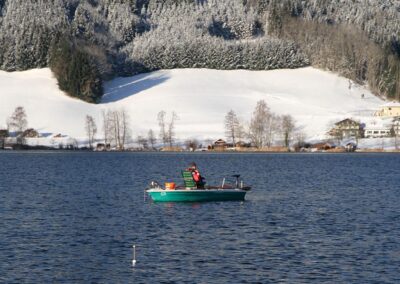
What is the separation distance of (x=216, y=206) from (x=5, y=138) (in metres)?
137

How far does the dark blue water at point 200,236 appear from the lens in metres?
37.7

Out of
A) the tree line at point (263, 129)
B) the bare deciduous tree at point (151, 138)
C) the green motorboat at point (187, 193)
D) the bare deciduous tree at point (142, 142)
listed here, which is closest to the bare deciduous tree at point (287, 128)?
the tree line at point (263, 129)

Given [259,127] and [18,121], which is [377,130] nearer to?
[259,127]

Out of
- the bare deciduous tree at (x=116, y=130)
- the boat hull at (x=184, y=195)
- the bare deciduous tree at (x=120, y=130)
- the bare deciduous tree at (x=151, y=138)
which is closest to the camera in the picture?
the boat hull at (x=184, y=195)

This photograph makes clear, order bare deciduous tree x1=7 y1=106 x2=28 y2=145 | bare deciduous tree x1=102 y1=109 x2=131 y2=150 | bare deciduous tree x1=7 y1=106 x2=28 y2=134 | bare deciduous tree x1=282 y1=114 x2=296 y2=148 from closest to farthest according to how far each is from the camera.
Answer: bare deciduous tree x1=282 y1=114 x2=296 y2=148 → bare deciduous tree x1=7 y1=106 x2=28 y2=145 → bare deciduous tree x1=7 y1=106 x2=28 y2=134 → bare deciduous tree x1=102 y1=109 x2=131 y2=150

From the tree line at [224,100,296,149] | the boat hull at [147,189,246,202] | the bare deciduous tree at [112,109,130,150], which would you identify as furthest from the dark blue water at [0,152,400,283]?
the bare deciduous tree at [112,109,130,150]

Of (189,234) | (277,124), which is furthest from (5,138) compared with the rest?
(189,234)

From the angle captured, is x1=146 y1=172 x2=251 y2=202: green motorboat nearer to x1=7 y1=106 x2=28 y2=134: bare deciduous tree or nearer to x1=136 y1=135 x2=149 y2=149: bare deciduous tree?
x1=136 y1=135 x2=149 y2=149: bare deciduous tree

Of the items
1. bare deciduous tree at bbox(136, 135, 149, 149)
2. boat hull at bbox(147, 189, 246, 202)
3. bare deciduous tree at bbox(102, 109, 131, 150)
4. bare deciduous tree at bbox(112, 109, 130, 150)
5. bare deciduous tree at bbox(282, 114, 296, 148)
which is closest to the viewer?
boat hull at bbox(147, 189, 246, 202)

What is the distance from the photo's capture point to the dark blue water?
37.7 meters

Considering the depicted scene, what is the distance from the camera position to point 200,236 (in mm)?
47281

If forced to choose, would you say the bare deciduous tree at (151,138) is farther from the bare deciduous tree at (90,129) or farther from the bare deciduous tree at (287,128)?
the bare deciduous tree at (287,128)

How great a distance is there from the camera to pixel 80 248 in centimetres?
4334

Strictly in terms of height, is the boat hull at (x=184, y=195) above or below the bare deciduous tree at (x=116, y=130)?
below
